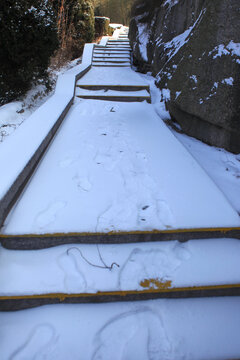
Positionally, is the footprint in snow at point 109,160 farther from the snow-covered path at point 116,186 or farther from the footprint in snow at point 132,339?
the footprint in snow at point 132,339

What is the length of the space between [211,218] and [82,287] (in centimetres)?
98

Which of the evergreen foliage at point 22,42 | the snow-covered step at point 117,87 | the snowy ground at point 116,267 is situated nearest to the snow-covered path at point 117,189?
the snowy ground at point 116,267

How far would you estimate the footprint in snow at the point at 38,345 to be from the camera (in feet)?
3.59

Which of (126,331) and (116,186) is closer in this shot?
(126,331)

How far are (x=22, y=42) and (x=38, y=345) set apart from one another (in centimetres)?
410

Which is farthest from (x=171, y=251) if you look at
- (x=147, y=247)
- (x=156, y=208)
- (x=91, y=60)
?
(x=91, y=60)

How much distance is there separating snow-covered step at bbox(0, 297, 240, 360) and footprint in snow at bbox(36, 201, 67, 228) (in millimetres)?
A: 515

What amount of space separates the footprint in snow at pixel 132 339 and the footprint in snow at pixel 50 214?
73 cm

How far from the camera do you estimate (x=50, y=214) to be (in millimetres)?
1591

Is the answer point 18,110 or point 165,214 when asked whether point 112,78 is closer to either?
point 18,110

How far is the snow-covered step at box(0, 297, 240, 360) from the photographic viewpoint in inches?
Answer: 44.0

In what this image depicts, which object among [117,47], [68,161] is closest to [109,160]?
[68,161]

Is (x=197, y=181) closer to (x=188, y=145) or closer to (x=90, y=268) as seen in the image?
(x=188, y=145)

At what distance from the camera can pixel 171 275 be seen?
1.33 m
